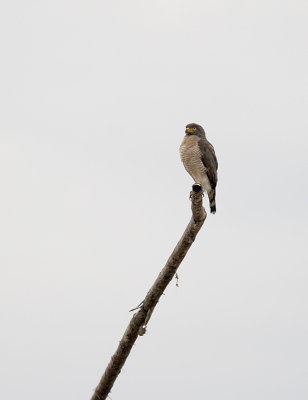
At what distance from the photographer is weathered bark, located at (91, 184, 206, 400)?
30.6ft

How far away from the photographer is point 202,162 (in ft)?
49.8

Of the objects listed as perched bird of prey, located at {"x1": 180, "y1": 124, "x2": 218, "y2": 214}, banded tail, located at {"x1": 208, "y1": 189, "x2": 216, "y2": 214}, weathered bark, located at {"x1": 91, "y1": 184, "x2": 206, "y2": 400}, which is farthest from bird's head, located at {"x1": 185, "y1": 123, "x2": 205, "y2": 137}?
weathered bark, located at {"x1": 91, "y1": 184, "x2": 206, "y2": 400}

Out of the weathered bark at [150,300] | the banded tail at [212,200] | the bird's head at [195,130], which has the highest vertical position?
the bird's head at [195,130]

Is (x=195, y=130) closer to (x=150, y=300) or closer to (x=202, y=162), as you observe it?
(x=202, y=162)

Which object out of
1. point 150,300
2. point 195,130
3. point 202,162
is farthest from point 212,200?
point 150,300

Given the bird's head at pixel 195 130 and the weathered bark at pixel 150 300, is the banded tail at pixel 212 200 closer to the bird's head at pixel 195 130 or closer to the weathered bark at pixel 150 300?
the bird's head at pixel 195 130

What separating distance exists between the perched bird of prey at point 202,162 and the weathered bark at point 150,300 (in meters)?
5.48

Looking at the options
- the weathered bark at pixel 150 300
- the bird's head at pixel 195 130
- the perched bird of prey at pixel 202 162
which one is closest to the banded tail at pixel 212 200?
the perched bird of prey at pixel 202 162

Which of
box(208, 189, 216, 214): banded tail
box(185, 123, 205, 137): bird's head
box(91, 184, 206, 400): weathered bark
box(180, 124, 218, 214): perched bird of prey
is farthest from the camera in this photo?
box(185, 123, 205, 137): bird's head

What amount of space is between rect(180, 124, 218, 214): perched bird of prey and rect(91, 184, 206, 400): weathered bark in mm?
5483

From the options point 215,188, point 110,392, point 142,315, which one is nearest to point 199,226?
point 142,315

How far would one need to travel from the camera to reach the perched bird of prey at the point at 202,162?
15172 millimetres

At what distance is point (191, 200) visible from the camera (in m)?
9.66

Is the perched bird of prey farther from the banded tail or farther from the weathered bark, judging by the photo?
the weathered bark
